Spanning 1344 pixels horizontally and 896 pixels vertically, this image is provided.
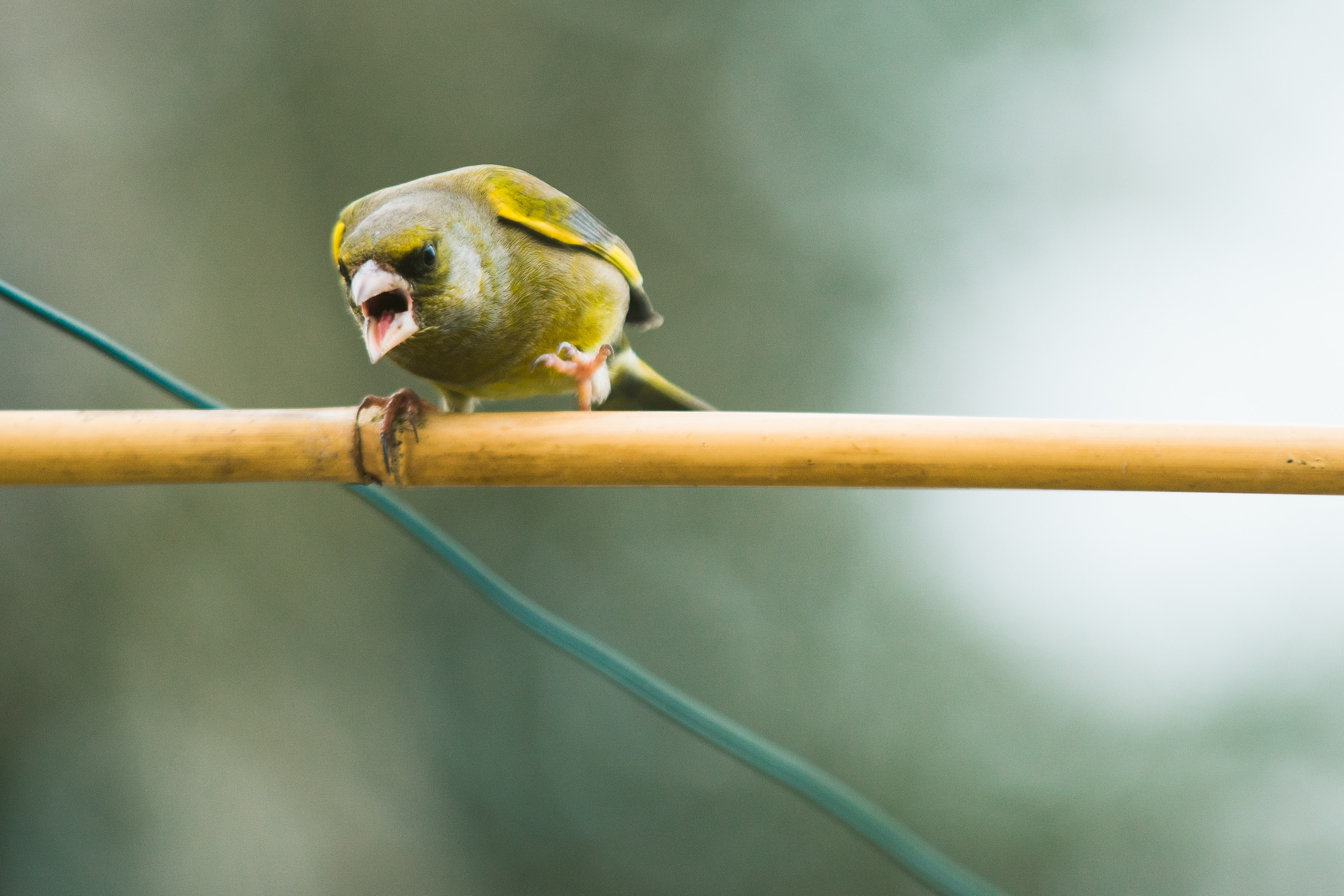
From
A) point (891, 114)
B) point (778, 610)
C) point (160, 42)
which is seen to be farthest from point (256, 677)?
point (891, 114)

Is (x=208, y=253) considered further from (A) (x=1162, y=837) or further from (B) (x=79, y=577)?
(A) (x=1162, y=837)

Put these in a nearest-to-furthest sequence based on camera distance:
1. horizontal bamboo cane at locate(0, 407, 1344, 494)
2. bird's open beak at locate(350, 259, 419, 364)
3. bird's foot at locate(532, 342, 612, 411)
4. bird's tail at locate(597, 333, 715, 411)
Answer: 1. horizontal bamboo cane at locate(0, 407, 1344, 494)
2. bird's open beak at locate(350, 259, 419, 364)
3. bird's foot at locate(532, 342, 612, 411)
4. bird's tail at locate(597, 333, 715, 411)

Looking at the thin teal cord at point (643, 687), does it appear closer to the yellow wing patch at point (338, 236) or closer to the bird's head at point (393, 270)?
the bird's head at point (393, 270)

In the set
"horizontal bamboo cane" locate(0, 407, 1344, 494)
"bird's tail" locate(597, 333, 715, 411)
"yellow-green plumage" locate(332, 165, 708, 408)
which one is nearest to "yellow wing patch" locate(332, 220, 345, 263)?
"yellow-green plumage" locate(332, 165, 708, 408)

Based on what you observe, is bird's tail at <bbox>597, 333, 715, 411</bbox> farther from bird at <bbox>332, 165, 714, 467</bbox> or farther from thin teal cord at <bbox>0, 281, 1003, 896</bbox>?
thin teal cord at <bbox>0, 281, 1003, 896</bbox>

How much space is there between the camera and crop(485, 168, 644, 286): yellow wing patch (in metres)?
1.58

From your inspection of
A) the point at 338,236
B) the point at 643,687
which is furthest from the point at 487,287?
the point at 643,687

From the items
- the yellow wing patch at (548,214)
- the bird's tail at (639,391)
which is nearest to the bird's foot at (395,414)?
the yellow wing patch at (548,214)

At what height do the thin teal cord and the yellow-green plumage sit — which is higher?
the yellow-green plumage

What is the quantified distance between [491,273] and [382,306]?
18 cm

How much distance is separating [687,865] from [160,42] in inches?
136

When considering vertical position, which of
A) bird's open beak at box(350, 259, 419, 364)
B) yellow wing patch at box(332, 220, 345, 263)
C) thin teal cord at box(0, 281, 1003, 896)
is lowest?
thin teal cord at box(0, 281, 1003, 896)

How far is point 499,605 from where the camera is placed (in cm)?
132

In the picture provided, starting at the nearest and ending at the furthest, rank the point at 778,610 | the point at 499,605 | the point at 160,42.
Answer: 1. the point at 499,605
2. the point at 160,42
3. the point at 778,610
